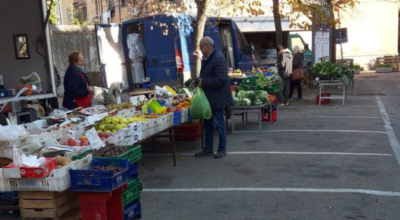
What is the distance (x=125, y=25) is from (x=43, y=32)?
449cm

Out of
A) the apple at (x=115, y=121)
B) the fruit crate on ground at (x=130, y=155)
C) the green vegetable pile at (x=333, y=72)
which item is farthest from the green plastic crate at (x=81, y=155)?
the green vegetable pile at (x=333, y=72)

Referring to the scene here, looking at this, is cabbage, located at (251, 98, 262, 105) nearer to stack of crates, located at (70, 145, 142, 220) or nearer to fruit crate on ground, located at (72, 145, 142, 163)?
fruit crate on ground, located at (72, 145, 142, 163)

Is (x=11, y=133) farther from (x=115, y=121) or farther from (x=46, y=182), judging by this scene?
(x=115, y=121)

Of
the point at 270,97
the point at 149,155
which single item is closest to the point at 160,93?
the point at 149,155

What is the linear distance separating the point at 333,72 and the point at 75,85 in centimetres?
786

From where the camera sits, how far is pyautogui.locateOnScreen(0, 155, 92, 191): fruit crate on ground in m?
4.11

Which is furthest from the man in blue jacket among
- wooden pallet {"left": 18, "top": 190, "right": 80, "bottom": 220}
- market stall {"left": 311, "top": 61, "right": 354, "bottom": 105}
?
market stall {"left": 311, "top": 61, "right": 354, "bottom": 105}

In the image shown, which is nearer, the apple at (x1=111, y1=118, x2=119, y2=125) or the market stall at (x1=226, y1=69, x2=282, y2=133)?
the apple at (x1=111, y1=118, x2=119, y2=125)

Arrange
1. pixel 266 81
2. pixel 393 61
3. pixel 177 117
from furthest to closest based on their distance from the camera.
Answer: pixel 393 61 < pixel 266 81 < pixel 177 117

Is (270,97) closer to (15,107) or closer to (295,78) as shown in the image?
(295,78)

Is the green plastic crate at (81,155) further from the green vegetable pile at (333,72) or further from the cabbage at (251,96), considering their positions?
the green vegetable pile at (333,72)

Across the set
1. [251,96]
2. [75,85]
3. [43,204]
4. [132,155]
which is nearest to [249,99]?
[251,96]

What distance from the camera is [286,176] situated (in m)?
6.34

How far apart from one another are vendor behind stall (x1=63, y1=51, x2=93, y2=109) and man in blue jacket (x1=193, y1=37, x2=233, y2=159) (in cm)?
198
